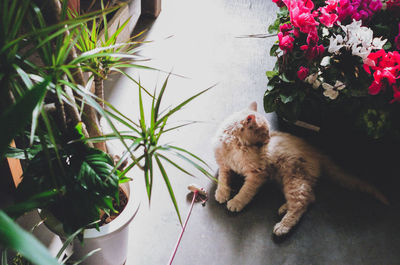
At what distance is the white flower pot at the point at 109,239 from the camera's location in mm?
1138

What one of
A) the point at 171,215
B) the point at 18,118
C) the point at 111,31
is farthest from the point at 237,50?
the point at 18,118

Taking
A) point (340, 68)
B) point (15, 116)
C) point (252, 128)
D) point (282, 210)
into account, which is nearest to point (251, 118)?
point (252, 128)

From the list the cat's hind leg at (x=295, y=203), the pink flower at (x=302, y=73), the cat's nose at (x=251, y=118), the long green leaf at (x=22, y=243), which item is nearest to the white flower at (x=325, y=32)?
the pink flower at (x=302, y=73)

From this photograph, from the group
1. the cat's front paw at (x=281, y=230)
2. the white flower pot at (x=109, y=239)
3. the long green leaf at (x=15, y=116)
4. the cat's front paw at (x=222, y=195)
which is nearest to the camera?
the long green leaf at (x=15, y=116)

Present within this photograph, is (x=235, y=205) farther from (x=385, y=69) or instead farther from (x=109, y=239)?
(x=385, y=69)

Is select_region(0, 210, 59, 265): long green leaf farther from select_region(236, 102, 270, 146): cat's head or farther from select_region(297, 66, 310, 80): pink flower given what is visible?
select_region(297, 66, 310, 80): pink flower

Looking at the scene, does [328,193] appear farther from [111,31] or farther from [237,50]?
[111,31]

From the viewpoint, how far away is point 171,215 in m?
1.65

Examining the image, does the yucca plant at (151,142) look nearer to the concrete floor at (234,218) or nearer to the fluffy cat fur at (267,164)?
the concrete floor at (234,218)

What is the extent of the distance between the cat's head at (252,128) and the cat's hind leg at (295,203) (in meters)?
0.26

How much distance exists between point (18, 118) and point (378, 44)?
1.61 m

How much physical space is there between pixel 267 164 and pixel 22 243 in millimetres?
1361

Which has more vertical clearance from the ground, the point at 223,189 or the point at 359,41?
the point at 359,41

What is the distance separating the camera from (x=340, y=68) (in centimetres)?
174
